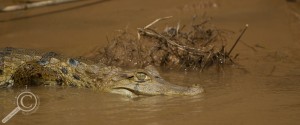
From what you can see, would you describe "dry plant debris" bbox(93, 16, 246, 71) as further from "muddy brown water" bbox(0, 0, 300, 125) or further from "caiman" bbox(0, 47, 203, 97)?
"caiman" bbox(0, 47, 203, 97)

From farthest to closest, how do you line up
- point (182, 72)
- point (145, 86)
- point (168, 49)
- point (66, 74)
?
point (168, 49)
point (182, 72)
point (66, 74)
point (145, 86)

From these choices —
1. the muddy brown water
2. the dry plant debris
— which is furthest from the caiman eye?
the dry plant debris

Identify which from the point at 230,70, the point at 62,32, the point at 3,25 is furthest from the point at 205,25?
the point at 3,25

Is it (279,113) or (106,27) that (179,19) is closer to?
(106,27)

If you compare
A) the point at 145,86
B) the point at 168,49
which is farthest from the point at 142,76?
the point at 168,49

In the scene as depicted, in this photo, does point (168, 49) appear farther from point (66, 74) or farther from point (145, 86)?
point (66, 74)
